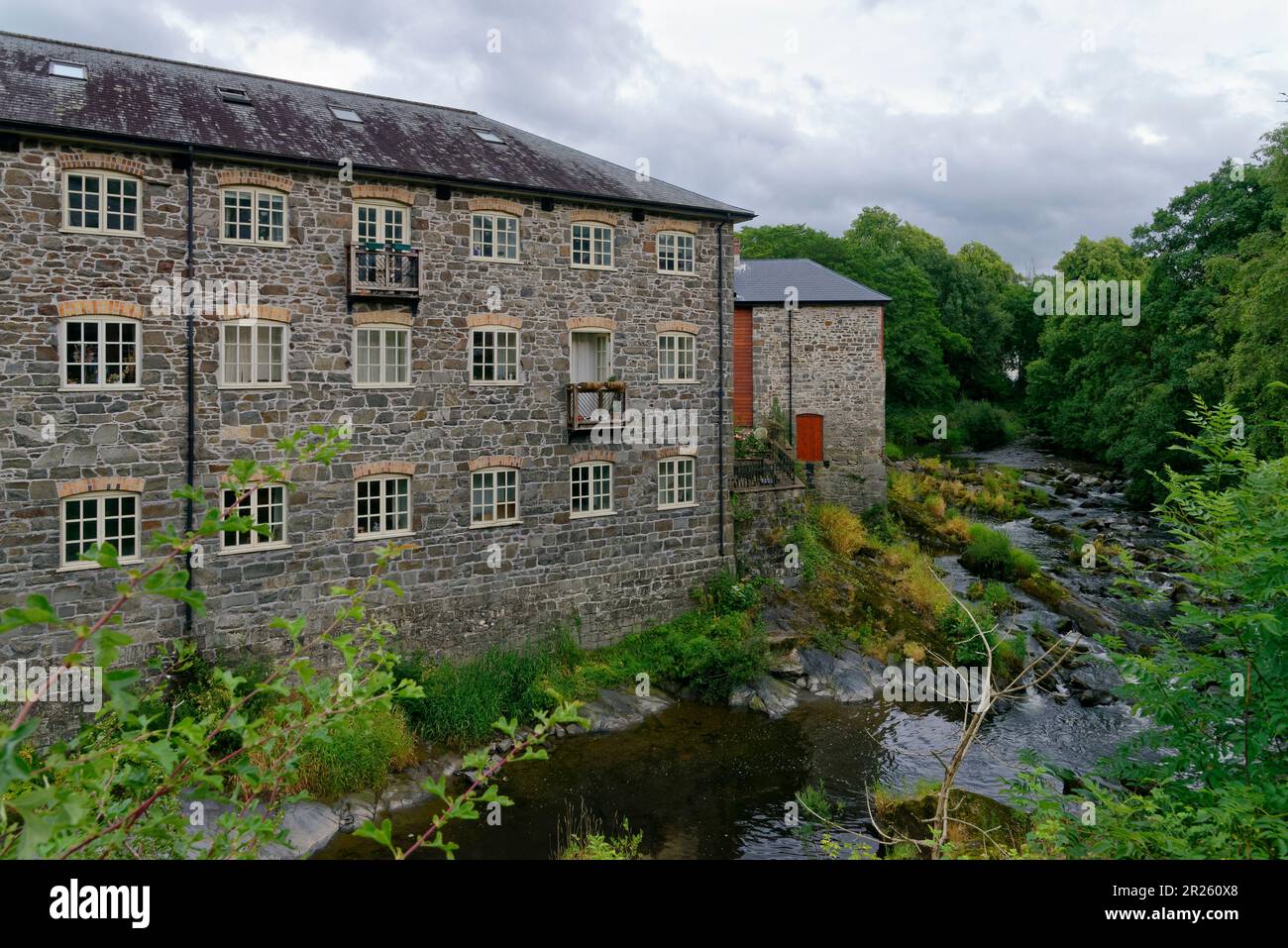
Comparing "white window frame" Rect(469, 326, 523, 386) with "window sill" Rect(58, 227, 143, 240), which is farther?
"white window frame" Rect(469, 326, 523, 386)

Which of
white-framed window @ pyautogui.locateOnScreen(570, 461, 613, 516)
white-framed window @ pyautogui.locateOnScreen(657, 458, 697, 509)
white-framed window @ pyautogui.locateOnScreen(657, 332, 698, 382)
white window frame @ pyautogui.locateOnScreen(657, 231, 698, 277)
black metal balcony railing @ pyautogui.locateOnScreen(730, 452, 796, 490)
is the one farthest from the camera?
black metal balcony railing @ pyautogui.locateOnScreen(730, 452, 796, 490)

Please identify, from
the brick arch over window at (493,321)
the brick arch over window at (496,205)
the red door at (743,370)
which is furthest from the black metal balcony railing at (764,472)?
the brick arch over window at (496,205)

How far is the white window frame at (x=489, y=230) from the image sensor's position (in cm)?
1828

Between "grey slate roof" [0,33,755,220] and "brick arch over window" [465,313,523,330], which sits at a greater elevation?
"grey slate roof" [0,33,755,220]

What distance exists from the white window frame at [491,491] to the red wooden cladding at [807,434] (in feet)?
43.6

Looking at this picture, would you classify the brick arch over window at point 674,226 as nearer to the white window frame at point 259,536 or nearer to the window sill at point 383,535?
the window sill at point 383,535

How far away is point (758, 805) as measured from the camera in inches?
575

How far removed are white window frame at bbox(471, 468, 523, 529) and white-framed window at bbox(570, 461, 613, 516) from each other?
1375mm

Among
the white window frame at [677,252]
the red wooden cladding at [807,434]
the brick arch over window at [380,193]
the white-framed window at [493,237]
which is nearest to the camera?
the brick arch over window at [380,193]

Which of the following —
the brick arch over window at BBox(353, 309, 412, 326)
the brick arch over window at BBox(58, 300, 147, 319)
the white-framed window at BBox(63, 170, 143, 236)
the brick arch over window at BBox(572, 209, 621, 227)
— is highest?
the brick arch over window at BBox(572, 209, 621, 227)

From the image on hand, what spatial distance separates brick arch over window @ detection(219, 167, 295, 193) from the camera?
51.2 feet

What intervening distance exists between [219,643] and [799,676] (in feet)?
38.9

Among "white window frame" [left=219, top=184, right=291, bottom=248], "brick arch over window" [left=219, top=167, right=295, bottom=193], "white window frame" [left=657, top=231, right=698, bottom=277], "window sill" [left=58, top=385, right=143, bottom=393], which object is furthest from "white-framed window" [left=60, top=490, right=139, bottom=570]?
"white window frame" [left=657, top=231, right=698, bottom=277]

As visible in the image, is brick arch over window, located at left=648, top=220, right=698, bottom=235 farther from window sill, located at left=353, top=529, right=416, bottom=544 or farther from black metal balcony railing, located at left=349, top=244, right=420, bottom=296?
window sill, located at left=353, top=529, right=416, bottom=544
